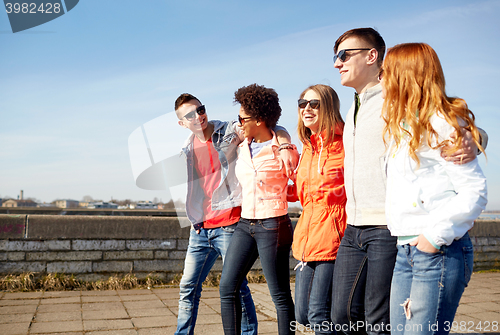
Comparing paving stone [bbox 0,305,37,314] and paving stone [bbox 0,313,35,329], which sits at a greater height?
paving stone [bbox 0,313,35,329]

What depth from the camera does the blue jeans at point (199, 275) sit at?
3057mm

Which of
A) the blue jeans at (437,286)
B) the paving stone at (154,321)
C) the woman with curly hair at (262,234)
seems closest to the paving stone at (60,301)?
the paving stone at (154,321)

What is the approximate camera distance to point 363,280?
2.23 metres

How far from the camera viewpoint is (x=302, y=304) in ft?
8.55

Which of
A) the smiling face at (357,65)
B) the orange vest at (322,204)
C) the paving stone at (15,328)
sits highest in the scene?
the smiling face at (357,65)

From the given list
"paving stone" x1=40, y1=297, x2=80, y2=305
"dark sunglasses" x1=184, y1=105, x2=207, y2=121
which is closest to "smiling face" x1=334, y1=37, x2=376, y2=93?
"dark sunglasses" x1=184, y1=105, x2=207, y2=121

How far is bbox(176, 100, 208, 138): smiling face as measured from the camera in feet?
11.0

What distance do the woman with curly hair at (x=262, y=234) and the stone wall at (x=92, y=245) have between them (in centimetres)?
343

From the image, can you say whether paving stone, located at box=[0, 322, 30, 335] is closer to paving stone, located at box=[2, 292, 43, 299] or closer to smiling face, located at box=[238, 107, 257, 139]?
paving stone, located at box=[2, 292, 43, 299]

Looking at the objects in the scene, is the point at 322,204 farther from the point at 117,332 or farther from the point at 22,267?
the point at 22,267

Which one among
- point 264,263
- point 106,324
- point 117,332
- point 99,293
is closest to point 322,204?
point 264,263

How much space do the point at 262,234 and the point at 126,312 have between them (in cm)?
253

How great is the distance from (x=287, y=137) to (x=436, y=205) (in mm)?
1447

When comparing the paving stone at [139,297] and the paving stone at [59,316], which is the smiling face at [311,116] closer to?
the paving stone at [59,316]
